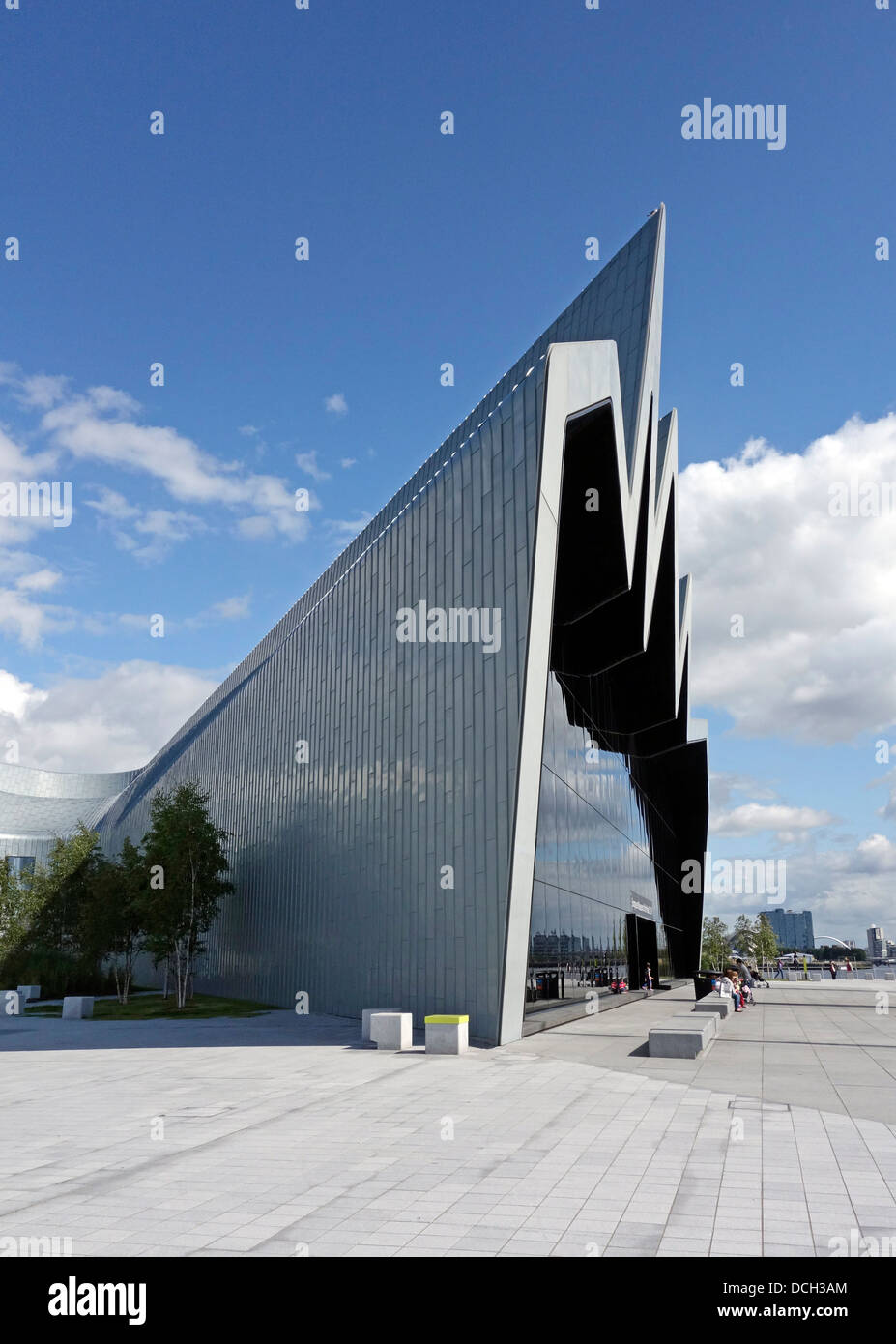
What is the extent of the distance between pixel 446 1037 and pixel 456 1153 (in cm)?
828

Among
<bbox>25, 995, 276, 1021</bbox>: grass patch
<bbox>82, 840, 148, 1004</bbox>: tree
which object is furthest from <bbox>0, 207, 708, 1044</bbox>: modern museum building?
<bbox>82, 840, 148, 1004</bbox>: tree

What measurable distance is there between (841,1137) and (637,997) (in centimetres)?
2751

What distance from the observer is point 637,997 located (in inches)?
1395

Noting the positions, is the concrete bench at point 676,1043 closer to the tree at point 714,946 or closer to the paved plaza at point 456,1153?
the paved plaza at point 456,1153

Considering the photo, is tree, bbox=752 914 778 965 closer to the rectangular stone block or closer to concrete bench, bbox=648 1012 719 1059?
the rectangular stone block

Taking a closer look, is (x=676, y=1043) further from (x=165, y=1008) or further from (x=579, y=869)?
(x=165, y=1008)

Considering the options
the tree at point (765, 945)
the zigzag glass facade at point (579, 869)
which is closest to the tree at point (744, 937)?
the tree at point (765, 945)

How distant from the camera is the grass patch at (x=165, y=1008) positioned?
29.6 metres

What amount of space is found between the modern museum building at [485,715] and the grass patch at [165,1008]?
2.74 feet

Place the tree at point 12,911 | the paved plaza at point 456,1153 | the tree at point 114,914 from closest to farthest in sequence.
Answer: the paved plaza at point 456,1153 < the tree at point 114,914 < the tree at point 12,911

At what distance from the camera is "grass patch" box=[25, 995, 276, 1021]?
29625 millimetres

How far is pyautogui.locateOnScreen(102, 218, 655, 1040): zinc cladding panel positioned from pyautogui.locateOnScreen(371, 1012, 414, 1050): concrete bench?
1.41 metres
